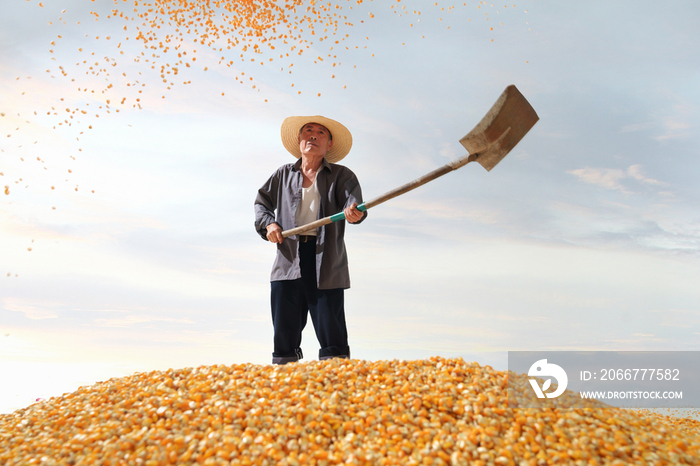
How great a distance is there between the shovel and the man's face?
666 millimetres

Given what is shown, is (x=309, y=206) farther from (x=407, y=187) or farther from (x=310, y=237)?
(x=407, y=187)

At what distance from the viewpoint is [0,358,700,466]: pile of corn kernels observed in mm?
1966

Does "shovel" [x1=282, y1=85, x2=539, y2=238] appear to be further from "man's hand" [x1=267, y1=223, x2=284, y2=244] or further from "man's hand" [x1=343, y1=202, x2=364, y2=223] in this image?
"man's hand" [x1=267, y1=223, x2=284, y2=244]

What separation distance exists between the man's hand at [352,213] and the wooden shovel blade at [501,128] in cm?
96

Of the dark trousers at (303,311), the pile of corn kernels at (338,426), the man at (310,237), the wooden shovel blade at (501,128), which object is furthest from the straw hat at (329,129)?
the pile of corn kernels at (338,426)

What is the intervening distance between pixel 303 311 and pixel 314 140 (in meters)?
1.42

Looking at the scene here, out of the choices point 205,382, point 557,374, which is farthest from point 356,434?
point 557,374

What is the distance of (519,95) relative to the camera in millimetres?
3516

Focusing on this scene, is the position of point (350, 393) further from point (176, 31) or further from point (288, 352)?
point (176, 31)

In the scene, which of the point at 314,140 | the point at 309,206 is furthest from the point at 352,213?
the point at 314,140

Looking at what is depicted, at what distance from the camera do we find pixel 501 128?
11.6 ft

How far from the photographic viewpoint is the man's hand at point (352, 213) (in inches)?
137

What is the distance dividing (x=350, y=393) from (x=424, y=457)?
0.61m

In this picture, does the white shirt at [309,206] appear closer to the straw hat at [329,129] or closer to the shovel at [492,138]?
the shovel at [492,138]
